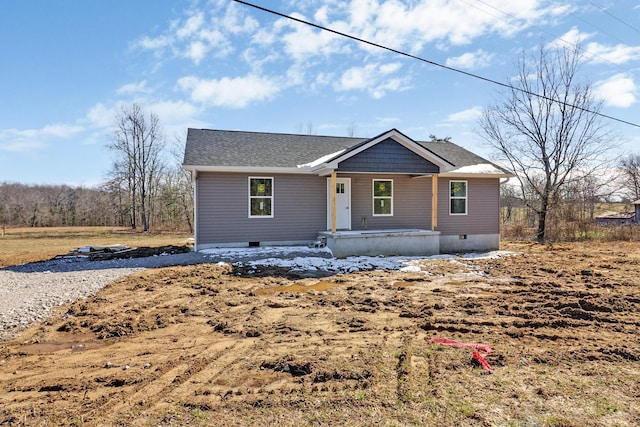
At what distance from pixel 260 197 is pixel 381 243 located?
424cm

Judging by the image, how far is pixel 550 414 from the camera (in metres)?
2.51

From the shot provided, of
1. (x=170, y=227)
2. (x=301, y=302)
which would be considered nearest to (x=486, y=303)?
(x=301, y=302)

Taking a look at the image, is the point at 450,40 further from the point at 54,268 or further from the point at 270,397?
the point at 54,268

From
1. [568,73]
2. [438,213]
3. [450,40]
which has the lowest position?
[438,213]

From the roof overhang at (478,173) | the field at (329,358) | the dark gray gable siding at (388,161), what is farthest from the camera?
the roof overhang at (478,173)

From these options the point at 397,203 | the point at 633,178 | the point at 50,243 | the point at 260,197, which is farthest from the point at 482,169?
the point at 633,178

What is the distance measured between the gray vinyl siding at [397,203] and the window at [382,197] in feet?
0.40

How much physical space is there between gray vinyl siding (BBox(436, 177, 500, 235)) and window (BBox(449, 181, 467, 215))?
0.42 feet

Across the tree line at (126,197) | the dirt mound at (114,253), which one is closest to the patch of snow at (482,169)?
→ the dirt mound at (114,253)

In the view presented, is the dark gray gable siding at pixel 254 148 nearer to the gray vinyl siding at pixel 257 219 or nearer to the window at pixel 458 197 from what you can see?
the gray vinyl siding at pixel 257 219

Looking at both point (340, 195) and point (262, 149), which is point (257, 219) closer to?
point (262, 149)

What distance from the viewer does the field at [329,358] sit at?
2.57 meters

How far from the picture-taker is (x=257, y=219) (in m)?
11.4

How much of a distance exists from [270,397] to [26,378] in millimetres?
2326
